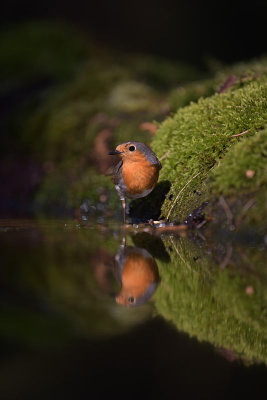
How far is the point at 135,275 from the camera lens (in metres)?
2.57

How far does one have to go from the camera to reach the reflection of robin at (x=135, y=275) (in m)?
2.19

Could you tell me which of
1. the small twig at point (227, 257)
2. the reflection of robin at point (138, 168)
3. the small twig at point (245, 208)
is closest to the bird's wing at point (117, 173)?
the reflection of robin at point (138, 168)

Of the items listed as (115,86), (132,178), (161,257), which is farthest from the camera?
(115,86)

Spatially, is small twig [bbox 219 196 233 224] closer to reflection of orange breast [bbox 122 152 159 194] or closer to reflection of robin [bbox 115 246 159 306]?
reflection of robin [bbox 115 246 159 306]

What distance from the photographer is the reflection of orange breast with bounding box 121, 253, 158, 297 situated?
7.61ft

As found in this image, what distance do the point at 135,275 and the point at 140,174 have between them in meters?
2.14

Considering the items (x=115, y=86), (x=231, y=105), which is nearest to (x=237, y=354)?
(x=231, y=105)

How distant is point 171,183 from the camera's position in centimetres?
489

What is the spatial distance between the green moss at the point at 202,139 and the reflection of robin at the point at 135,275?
107 centimetres

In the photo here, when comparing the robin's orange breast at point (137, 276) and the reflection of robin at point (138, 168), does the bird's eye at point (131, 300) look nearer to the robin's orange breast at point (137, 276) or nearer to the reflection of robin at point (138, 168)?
the robin's orange breast at point (137, 276)

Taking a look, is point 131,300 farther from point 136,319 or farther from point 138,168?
point 138,168

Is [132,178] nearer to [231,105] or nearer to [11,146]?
[231,105]

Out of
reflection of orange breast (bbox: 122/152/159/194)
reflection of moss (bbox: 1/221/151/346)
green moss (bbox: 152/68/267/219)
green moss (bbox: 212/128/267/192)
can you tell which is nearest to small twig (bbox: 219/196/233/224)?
green moss (bbox: 212/128/267/192)

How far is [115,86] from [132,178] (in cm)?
594
